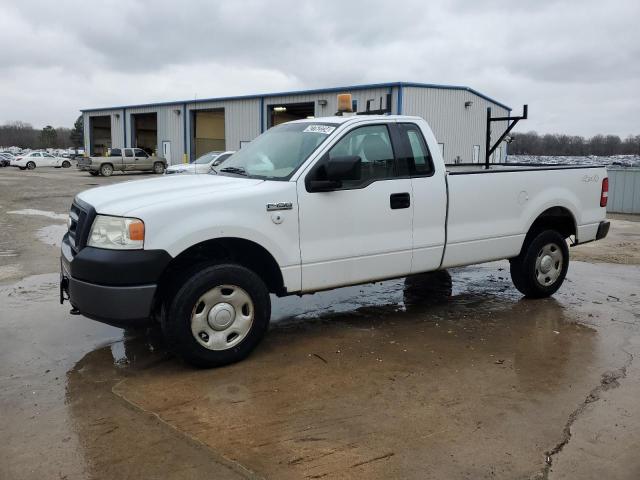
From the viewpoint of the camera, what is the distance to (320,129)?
529 cm

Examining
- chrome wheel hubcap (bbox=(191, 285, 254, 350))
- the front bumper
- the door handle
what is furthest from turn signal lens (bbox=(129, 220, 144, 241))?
the door handle

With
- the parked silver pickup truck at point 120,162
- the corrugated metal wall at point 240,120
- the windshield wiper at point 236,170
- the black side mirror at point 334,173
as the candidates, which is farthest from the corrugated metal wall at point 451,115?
the black side mirror at point 334,173

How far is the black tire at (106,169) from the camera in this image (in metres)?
34.9

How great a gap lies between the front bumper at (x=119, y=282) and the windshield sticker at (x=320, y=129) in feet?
6.14

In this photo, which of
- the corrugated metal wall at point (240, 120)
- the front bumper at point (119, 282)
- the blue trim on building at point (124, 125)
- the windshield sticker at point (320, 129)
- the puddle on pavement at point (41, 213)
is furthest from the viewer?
the blue trim on building at point (124, 125)

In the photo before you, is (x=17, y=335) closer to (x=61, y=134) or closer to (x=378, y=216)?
(x=378, y=216)

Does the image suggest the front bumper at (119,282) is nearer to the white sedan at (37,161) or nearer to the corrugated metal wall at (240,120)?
the corrugated metal wall at (240,120)

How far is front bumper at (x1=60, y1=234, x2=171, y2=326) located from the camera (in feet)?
13.5

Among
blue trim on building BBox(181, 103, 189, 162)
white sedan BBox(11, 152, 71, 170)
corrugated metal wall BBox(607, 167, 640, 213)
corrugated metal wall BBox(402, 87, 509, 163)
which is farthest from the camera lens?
white sedan BBox(11, 152, 71, 170)

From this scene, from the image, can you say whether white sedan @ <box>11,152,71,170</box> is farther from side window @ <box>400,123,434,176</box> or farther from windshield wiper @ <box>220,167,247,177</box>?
side window @ <box>400,123,434,176</box>

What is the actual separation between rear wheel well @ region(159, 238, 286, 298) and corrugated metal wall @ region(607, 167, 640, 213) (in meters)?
15.8

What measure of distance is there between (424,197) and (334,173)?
1150 millimetres

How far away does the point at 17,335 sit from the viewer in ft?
17.5

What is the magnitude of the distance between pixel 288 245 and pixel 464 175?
211 cm
